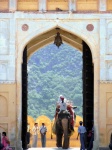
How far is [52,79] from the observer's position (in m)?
66.7

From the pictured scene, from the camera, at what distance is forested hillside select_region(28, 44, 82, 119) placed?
202 ft

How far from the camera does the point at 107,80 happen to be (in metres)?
20.7

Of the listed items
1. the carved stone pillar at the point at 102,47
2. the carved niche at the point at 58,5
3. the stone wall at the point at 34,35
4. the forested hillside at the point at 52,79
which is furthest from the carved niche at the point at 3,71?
the forested hillside at the point at 52,79

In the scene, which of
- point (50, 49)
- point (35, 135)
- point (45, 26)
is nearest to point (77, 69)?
point (50, 49)

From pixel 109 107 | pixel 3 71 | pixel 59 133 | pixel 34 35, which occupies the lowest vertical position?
pixel 59 133

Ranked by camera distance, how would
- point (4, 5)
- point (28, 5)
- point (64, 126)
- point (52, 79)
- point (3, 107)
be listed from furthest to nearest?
point (52, 79), point (64, 126), point (28, 5), point (4, 5), point (3, 107)

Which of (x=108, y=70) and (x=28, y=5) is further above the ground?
(x=28, y=5)

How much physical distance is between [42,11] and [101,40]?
6.54 feet

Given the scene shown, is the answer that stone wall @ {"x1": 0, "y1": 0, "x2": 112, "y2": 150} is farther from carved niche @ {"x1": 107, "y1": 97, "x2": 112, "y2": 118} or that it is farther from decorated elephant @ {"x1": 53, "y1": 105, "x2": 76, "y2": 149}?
decorated elephant @ {"x1": 53, "y1": 105, "x2": 76, "y2": 149}

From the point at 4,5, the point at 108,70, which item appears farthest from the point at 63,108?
the point at 4,5

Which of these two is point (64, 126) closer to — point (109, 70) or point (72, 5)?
point (109, 70)

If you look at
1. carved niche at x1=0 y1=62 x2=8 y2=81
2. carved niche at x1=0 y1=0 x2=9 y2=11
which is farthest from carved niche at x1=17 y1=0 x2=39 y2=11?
carved niche at x1=0 y1=62 x2=8 y2=81

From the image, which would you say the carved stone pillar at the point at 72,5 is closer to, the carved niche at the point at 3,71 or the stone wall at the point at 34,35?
the stone wall at the point at 34,35

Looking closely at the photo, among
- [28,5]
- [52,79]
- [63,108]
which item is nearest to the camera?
[28,5]
